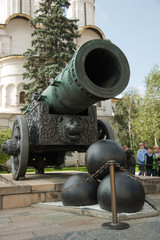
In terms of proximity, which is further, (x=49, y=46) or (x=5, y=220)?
(x=49, y=46)

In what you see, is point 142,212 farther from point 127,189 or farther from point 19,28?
point 19,28

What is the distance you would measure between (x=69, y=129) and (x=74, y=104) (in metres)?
0.57

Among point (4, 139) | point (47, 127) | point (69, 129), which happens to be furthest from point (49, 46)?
point (69, 129)

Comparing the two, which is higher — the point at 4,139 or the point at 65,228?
the point at 4,139

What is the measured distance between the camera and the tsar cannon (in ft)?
14.5

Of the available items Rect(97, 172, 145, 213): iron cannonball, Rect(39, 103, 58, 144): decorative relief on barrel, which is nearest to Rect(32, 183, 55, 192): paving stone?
Rect(39, 103, 58, 144): decorative relief on barrel

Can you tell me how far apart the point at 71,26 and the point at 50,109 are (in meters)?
17.4

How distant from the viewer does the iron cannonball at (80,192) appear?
419cm

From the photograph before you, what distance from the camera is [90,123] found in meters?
5.90

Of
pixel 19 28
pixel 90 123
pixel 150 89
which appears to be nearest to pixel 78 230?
pixel 90 123

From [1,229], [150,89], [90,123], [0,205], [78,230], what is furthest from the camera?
[150,89]

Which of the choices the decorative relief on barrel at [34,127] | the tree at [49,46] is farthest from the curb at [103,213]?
the tree at [49,46]

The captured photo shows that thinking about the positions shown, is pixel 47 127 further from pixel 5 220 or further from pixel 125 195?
pixel 125 195

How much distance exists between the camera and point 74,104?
510 cm
